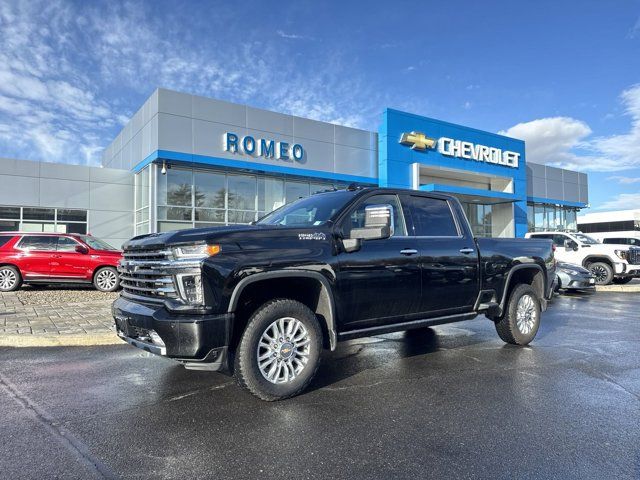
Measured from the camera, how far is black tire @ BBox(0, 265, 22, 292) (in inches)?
510

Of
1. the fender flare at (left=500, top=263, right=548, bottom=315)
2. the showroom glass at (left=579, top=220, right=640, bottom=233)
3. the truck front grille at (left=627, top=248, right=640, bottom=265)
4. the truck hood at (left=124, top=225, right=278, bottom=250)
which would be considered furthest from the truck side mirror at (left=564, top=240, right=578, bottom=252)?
the showroom glass at (left=579, top=220, right=640, bottom=233)

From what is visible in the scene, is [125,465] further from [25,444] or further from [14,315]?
[14,315]

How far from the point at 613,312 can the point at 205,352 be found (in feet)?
31.8

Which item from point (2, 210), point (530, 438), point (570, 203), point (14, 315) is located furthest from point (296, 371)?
point (570, 203)

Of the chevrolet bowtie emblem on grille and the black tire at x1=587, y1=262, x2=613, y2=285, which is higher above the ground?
the chevrolet bowtie emblem on grille

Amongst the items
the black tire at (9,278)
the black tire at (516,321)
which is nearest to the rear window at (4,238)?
the black tire at (9,278)

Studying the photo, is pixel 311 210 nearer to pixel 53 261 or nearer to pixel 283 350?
pixel 283 350

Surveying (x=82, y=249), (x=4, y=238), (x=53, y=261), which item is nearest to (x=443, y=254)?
(x=82, y=249)

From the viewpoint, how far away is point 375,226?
14.9 feet

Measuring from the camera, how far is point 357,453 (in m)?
3.22

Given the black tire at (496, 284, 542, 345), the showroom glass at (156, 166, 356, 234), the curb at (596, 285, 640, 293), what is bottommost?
the curb at (596, 285, 640, 293)

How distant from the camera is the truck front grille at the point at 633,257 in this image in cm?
1591

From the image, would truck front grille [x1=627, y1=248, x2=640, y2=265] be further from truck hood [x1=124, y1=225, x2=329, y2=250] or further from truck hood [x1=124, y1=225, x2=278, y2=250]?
truck hood [x1=124, y1=225, x2=278, y2=250]

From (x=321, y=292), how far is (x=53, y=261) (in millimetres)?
11350
